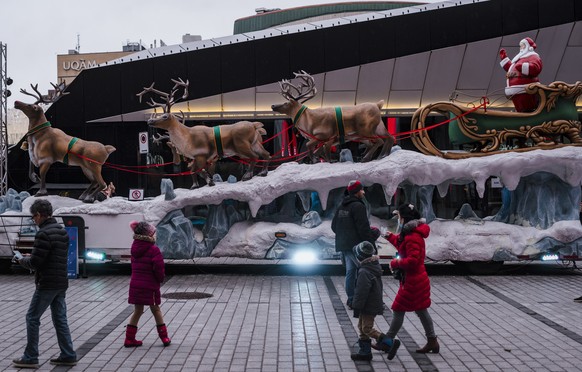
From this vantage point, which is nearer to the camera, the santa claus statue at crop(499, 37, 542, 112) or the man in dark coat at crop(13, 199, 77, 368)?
the man in dark coat at crop(13, 199, 77, 368)

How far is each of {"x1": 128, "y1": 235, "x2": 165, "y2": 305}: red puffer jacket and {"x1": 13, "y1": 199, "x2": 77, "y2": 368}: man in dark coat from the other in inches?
37.5

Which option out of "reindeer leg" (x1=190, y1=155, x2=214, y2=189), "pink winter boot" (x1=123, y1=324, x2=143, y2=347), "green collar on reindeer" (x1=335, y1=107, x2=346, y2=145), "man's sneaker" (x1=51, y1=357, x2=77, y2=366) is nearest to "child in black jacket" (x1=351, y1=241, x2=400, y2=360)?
"pink winter boot" (x1=123, y1=324, x2=143, y2=347)

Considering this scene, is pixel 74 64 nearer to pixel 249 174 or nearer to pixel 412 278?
pixel 249 174

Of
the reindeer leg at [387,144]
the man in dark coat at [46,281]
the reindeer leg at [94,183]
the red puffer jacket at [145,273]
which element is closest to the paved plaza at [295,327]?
the man in dark coat at [46,281]

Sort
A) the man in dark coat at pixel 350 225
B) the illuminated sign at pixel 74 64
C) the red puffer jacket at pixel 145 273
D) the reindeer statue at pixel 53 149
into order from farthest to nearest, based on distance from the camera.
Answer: the illuminated sign at pixel 74 64
the reindeer statue at pixel 53 149
the man in dark coat at pixel 350 225
the red puffer jacket at pixel 145 273

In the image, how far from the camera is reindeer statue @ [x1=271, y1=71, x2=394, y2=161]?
15.1m

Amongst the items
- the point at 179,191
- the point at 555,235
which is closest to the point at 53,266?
the point at 179,191

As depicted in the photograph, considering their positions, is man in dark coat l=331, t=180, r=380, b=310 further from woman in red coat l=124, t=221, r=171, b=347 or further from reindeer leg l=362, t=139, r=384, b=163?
reindeer leg l=362, t=139, r=384, b=163

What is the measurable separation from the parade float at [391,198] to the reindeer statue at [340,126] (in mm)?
48

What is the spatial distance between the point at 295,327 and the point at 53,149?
Answer: 831 cm

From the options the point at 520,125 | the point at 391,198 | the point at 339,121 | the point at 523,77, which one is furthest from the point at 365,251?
the point at 523,77

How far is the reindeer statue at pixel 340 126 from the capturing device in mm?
15125

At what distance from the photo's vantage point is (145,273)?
840 cm

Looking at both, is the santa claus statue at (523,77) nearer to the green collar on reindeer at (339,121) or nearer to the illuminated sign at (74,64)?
the green collar on reindeer at (339,121)
